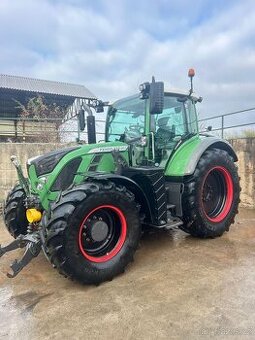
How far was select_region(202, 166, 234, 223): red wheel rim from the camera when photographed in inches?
195

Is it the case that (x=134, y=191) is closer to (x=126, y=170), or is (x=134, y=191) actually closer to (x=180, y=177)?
(x=126, y=170)

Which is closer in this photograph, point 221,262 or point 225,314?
point 225,314

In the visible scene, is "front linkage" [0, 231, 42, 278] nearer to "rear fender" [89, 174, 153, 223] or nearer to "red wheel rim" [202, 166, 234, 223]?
"rear fender" [89, 174, 153, 223]

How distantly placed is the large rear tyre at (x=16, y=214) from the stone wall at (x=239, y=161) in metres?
3.55

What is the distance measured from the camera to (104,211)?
3701 millimetres

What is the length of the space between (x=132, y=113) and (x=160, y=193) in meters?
1.33

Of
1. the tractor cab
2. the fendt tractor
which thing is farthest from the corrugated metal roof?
the fendt tractor

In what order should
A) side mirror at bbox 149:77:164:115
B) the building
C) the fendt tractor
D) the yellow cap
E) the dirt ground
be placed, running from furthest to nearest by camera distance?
the building < side mirror at bbox 149:77:164:115 < the yellow cap < the fendt tractor < the dirt ground

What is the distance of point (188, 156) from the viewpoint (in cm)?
457

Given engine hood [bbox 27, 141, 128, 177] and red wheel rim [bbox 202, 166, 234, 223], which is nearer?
engine hood [bbox 27, 141, 128, 177]

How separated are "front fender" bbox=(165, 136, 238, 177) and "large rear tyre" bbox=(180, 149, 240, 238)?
0.47 feet

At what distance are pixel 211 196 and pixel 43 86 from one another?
45.8 feet

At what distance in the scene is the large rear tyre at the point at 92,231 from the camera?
323cm

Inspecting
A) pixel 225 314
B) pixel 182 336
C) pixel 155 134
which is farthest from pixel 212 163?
pixel 182 336
